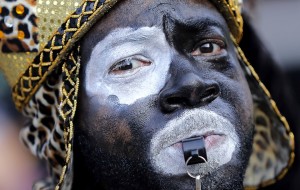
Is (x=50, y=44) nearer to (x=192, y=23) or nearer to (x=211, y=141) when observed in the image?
(x=192, y=23)

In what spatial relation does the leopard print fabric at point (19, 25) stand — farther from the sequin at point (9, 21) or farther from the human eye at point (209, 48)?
the human eye at point (209, 48)

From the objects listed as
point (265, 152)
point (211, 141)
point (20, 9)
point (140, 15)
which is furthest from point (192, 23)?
point (265, 152)

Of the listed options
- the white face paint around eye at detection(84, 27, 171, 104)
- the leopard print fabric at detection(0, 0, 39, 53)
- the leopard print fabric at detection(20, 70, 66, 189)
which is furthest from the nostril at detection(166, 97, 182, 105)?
the leopard print fabric at detection(0, 0, 39, 53)

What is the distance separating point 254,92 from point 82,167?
32.9 inches

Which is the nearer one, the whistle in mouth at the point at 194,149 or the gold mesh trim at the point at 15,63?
the whistle in mouth at the point at 194,149

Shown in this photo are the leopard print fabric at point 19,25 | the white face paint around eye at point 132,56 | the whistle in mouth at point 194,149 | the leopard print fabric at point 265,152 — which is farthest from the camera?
the leopard print fabric at point 265,152

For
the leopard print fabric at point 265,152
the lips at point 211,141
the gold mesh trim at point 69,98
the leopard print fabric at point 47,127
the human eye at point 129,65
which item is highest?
the human eye at point 129,65

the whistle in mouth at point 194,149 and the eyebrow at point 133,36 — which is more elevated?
the eyebrow at point 133,36

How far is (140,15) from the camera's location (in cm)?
283

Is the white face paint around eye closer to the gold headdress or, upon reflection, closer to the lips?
the gold headdress

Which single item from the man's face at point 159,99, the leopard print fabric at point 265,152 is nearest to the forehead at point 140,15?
the man's face at point 159,99

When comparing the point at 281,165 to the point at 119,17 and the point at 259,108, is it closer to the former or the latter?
the point at 259,108

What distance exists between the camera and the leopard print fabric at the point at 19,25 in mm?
2945

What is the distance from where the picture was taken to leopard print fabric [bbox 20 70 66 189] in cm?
302
